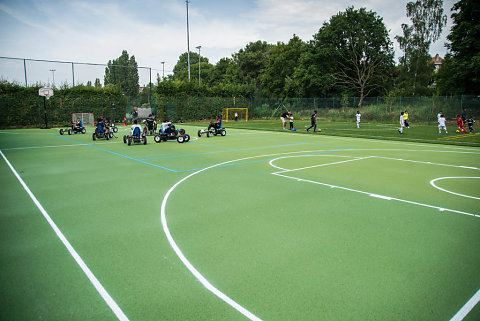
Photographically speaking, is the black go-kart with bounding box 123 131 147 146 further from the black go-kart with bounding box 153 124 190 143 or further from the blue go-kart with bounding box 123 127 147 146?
the black go-kart with bounding box 153 124 190 143

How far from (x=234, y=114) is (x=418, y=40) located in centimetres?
2768

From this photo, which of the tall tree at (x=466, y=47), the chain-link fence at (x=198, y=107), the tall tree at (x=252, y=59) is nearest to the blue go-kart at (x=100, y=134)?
the chain-link fence at (x=198, y=107)

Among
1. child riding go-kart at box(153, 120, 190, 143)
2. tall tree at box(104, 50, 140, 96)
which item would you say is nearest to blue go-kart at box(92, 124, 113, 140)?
child riding go-kart at box(153, 120, 190, 143)

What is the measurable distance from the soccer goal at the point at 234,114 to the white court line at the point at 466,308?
124 feet

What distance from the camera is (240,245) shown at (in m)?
4.70

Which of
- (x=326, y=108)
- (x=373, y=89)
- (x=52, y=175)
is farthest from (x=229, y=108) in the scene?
(x=52, y=175)

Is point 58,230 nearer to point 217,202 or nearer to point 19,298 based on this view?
point 19,298

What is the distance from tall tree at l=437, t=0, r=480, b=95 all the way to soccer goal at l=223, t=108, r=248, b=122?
24.8 meters

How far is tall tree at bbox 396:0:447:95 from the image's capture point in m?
43.0

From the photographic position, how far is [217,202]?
22.3ft

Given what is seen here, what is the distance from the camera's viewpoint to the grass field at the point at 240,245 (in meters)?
3.30

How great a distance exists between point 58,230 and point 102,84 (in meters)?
33.6

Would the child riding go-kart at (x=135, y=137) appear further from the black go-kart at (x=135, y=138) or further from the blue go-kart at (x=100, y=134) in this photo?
the blue go-kart at (x=100, y=134)

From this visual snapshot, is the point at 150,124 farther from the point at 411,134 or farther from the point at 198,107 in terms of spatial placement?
the point at 198,107
